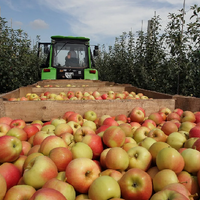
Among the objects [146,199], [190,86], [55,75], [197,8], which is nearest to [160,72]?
[190,86]

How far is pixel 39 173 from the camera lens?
1.37m

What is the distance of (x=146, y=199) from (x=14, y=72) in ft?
33.3

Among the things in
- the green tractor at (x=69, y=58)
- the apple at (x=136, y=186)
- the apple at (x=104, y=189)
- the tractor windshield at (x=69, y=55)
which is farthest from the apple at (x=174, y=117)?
the tractor windshield at (x=69, y=55)

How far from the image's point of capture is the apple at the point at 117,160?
1527 mm

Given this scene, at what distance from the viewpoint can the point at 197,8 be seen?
19.0ft

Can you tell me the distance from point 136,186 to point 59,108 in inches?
79.8

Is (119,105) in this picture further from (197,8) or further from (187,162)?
(197,8)

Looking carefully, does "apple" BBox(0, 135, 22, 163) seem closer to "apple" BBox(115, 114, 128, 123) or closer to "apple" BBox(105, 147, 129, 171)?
"apple" BBox(105, 147, 129, 171)

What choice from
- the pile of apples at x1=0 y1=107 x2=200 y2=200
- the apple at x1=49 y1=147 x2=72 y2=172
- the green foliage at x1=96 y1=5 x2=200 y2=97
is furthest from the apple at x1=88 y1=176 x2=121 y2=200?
the green foliage at x1=96 y1=5 x2=200 y2=97

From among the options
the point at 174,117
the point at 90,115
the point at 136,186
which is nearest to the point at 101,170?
the point at 136,186

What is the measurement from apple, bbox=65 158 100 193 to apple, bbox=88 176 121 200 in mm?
98

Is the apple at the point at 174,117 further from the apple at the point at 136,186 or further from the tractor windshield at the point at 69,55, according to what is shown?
the tractor windshield at the point at 69,55

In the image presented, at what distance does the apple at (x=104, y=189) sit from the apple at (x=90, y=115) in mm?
1710

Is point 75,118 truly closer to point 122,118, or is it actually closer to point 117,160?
point 122,118
